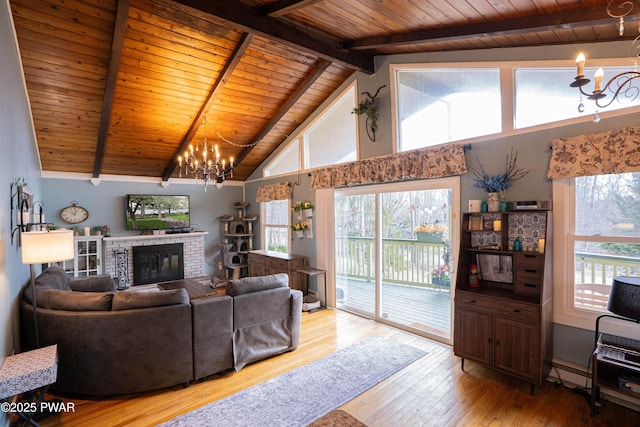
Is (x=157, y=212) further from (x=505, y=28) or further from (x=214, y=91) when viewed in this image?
(x=505, y=28)

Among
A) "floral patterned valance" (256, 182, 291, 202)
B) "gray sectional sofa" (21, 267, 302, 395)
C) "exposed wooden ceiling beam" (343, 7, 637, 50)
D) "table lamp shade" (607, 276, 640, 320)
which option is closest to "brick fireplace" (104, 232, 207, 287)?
"floral patterned valance" (256, 182, 291, 202)

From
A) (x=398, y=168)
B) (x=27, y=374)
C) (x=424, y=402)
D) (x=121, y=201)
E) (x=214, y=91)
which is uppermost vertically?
(x=214, y=91)

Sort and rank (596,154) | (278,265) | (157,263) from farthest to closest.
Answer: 1. (157,263)
2. (278,265)
3. (596,154)

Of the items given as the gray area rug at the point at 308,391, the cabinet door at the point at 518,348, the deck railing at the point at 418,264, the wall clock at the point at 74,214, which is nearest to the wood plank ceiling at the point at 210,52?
the wall clock at the point at 74,214

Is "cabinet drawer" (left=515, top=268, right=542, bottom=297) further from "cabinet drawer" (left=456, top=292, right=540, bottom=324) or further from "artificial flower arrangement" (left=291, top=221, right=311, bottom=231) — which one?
"artificial flower arrangement" (left=291, top=221, right=311, bottom=231)

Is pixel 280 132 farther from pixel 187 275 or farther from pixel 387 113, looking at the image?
pixel 187 275

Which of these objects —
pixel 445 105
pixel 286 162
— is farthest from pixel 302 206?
pixel 445 105

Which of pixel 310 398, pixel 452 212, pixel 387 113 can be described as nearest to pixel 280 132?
pixel 387 113

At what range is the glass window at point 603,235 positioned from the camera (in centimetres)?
264

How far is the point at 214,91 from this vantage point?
4562 millimetres

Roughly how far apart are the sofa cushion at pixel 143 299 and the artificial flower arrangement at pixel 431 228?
10.1 ft

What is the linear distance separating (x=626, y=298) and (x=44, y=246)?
4.50 meters

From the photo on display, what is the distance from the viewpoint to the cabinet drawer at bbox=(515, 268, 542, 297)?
293 centimetres

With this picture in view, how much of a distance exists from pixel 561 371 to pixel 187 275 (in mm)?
6877
